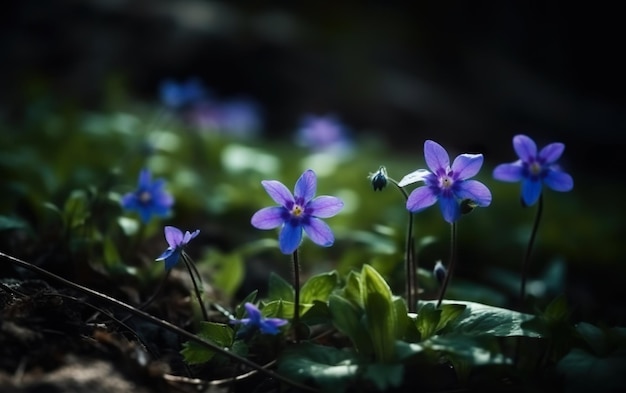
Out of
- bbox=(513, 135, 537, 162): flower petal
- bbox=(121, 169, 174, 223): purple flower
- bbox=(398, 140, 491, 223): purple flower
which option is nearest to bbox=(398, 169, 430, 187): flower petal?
bbox=(398, 140, 491, 223): purple flower

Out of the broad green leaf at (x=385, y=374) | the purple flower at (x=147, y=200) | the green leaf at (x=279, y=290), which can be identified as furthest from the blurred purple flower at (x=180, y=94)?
the broad green leaf at (x=385, y=374)

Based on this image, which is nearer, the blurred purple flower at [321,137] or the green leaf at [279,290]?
the green leaf at [279,290]

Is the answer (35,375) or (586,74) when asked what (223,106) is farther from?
(586,74)

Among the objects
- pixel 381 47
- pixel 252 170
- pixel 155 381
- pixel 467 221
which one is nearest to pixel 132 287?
pixel 155 381

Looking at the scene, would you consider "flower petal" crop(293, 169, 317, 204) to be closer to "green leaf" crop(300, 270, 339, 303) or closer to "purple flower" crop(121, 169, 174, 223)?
"green leaf" crop(300, 270, 339, 303)

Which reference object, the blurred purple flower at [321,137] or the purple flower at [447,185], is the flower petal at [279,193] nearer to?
the purple flower at [447,185]

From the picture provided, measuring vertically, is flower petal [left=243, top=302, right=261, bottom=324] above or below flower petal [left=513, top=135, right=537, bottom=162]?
below
